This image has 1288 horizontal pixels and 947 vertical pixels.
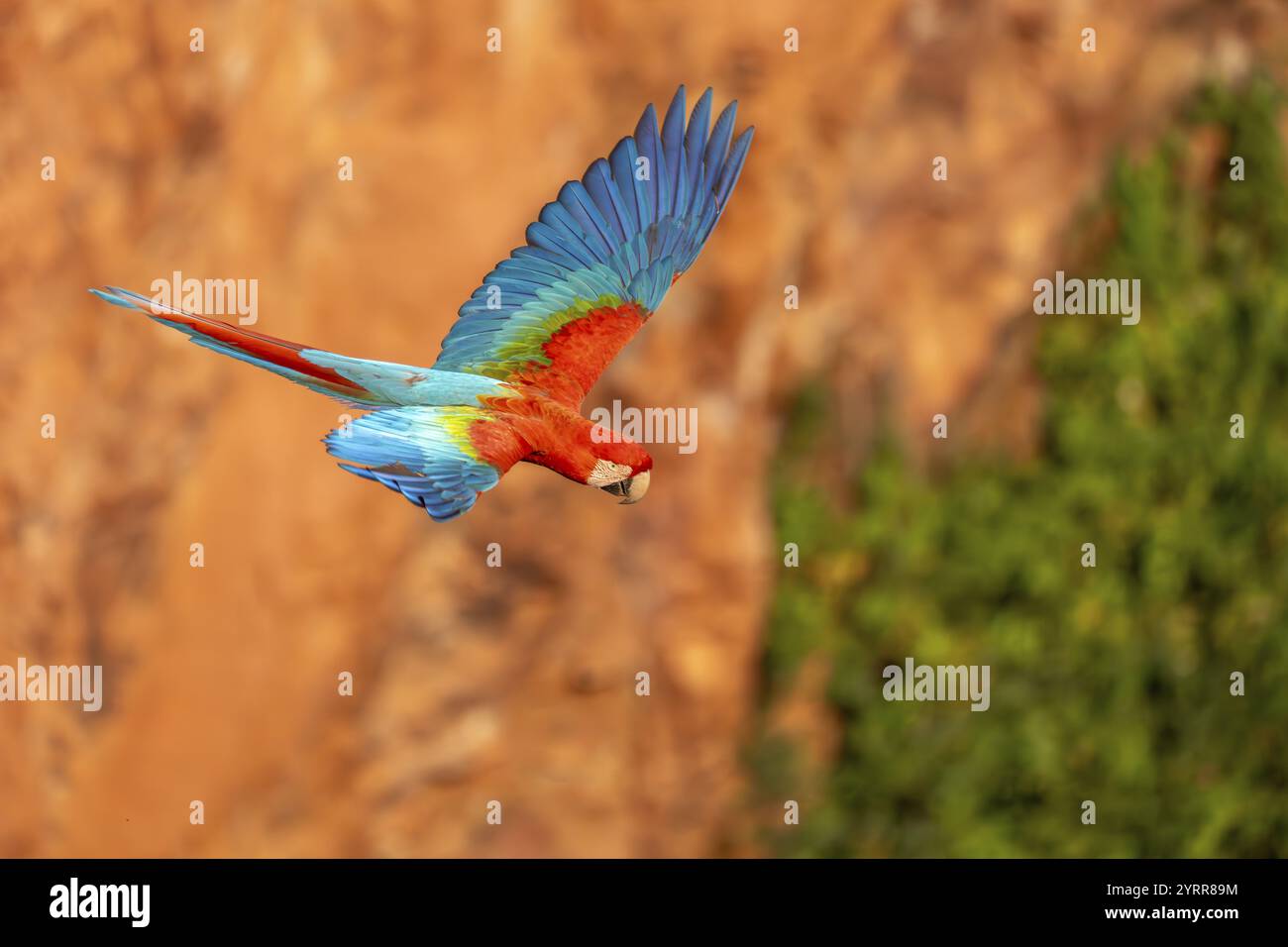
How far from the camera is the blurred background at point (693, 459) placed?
178 inches

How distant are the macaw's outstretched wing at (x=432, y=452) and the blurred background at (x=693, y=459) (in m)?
2.24

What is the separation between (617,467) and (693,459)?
3537 mm

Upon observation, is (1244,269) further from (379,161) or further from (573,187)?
(573,187)

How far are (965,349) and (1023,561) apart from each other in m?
0.92

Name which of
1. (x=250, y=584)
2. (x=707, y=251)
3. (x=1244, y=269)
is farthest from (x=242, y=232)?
(x=1244, y=269)

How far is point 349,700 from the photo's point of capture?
485 cm

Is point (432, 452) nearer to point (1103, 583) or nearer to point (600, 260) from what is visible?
point (600, 260)

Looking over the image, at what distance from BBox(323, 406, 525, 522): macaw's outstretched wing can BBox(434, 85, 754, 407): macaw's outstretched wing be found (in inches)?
15.1

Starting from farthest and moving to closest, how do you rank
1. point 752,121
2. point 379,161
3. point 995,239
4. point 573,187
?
point 995,239 < point 752,121 < point 379,161 < point 573,187

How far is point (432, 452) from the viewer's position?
173 cm
